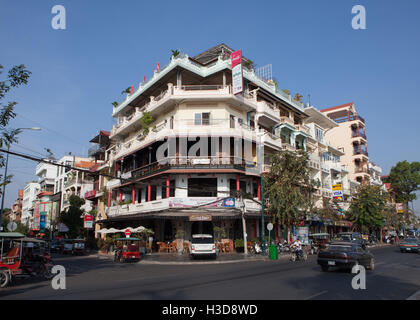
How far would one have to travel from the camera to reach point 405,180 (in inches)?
3127

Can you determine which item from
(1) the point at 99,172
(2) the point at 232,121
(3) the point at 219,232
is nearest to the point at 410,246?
(3) the point at 219,232

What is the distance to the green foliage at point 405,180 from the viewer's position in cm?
7788

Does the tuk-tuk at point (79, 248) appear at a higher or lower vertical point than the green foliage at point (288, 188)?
lower

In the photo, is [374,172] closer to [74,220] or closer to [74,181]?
[74,220]

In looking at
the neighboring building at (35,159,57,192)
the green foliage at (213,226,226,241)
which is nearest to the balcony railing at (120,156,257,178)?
the green foliage at (213,226,226,241)

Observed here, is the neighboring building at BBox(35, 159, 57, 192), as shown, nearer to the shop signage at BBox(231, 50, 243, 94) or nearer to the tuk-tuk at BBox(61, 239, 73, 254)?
the tuk-tuk at BBox(61, 239, 73, 254)

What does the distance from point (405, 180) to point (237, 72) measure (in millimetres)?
69433

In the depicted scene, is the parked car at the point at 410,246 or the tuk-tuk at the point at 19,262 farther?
the parked car at the point at 410,246

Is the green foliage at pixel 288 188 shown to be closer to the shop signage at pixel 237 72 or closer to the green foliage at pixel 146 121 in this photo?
the shop signage at pixel 237 72

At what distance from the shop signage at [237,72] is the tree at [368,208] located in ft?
99.1

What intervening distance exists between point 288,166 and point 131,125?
2020 cm

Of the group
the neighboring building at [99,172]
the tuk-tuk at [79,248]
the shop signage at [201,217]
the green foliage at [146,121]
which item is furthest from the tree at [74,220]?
the shop signage at [201,217]

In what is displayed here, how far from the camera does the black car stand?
14617 millimetres
